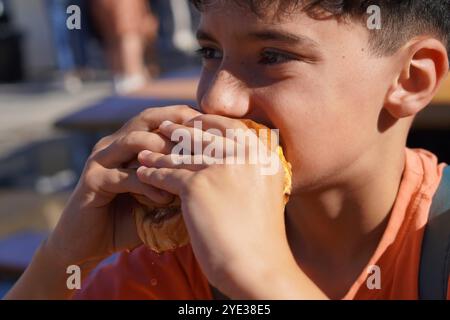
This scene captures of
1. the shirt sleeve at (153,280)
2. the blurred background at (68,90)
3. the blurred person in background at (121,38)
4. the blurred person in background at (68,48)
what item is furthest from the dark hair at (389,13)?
the blurred person in background at (68,48)

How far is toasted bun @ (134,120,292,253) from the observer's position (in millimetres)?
1719

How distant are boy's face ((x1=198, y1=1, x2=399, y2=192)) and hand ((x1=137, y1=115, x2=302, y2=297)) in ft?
0.61

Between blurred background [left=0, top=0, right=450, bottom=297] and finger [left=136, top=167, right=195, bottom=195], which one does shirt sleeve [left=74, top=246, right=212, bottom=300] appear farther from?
blurred background [left=0, top=0, right=450, bottom=297]

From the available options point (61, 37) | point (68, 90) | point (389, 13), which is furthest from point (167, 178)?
point (61, 37)

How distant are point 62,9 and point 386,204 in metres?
8.72

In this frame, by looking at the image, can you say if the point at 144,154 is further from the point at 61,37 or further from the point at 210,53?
the point at 61,37

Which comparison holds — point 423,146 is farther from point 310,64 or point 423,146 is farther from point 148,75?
point 148,75

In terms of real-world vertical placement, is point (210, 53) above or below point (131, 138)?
above

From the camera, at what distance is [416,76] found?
76.2 inches

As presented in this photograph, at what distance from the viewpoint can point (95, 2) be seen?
777 centimetres

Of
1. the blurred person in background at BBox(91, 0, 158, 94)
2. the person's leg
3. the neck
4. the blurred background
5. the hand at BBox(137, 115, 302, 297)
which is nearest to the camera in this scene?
the hand at BBox(137, 115, 302, 297)

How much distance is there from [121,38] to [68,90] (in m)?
2.82

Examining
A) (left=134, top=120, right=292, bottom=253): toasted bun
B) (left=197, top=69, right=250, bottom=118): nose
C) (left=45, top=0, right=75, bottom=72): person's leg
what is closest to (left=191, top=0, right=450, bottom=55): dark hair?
(left=197, top=69, right=250, bottom=118): nose

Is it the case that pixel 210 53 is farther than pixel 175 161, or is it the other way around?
pixel 210 53
